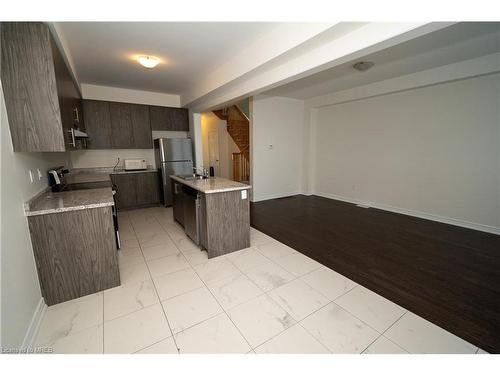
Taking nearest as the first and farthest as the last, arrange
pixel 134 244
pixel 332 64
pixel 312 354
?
pixel 312 354
pixel 332 64
pixel 134 244

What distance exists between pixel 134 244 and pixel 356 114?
17.1 feet

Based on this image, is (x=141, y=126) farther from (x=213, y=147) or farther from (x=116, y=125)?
(x=213, y=147)

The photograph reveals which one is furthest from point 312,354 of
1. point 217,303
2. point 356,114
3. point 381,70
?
point 356,114

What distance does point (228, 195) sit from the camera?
2684 millimetres

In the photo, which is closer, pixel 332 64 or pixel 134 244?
pixel 332 64

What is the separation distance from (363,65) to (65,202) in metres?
4.14

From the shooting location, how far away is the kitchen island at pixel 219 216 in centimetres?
262

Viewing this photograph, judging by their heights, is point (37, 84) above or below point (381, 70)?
below

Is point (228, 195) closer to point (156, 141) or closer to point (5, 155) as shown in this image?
point (5, 155)

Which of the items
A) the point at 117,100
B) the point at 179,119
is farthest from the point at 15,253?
the point at 179,119

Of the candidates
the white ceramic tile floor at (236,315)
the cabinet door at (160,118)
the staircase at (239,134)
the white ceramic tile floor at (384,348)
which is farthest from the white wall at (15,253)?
the staircase at (239,134)

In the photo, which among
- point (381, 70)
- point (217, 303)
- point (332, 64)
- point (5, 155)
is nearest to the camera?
point (5, 155)

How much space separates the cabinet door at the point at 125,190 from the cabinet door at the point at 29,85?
3021 millimetres

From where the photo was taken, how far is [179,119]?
17.6 ft
